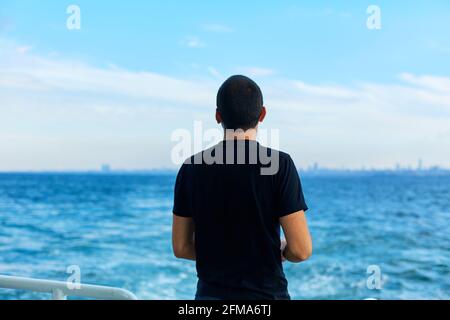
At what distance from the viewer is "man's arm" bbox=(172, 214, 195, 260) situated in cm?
162

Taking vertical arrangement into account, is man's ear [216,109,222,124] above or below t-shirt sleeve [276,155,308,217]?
above

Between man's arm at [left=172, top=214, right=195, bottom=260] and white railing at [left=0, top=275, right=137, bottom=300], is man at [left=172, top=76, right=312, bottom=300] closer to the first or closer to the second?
man's arm at [left=172, top=214, right=195, bottom=260]

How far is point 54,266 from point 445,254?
1248 centimetres

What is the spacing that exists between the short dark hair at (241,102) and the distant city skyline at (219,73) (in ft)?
116

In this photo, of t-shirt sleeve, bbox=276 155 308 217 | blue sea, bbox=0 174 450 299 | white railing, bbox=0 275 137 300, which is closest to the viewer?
t-shirt sleeve, bbox=276 155 308 217

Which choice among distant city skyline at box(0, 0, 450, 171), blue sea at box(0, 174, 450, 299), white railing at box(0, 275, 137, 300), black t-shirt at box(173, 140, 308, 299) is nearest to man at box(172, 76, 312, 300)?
black t-shirt at box(173, 140, 308, 299)

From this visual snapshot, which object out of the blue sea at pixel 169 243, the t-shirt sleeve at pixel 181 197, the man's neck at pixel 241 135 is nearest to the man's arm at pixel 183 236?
the t-shirt sleeve at pixel 181 197

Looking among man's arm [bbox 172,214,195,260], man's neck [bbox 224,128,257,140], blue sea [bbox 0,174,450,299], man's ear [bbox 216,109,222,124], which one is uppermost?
man's ear [bbox 216,109,222,124]

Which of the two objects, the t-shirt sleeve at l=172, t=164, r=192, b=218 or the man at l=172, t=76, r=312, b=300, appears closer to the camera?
the man at l=172, t=76, r=312, b=300

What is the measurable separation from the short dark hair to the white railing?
74 cm

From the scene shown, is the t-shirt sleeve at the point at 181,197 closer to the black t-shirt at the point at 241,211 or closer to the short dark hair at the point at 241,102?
the black t-shirt at the point at 241,211

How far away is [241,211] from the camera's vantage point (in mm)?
1483

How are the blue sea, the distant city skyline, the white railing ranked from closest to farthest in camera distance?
the white railing < the blue sea < the distant city skyline

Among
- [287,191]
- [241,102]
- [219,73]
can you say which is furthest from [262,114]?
[219,73]
